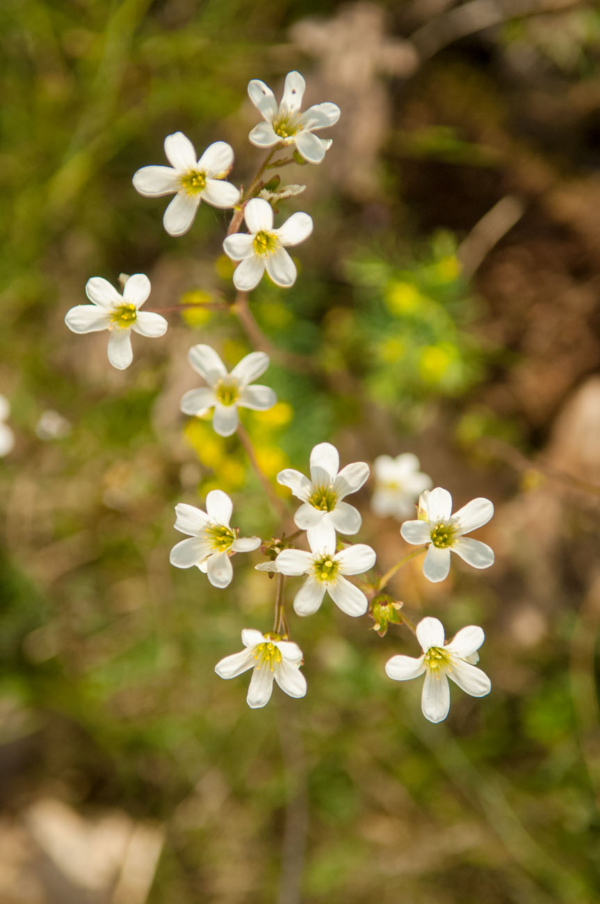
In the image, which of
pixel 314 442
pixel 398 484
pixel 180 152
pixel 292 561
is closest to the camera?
pixel 292 561

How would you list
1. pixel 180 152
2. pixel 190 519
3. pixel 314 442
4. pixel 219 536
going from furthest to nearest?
pixel 314 442 < pixel 219 536 < pixel 190 519 < pixel 180 152

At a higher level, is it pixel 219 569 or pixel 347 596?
pixel 219 569

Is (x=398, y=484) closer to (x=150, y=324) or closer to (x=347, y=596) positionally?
(x=347, y=596)

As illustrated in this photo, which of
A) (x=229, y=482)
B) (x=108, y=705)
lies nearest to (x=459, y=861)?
(x=108, y=705)

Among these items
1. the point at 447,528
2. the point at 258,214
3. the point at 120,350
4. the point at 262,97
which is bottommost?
the point at 447,528

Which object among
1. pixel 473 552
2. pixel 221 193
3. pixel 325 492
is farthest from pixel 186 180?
pixel 473 552

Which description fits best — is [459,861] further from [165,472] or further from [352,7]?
[352,7]

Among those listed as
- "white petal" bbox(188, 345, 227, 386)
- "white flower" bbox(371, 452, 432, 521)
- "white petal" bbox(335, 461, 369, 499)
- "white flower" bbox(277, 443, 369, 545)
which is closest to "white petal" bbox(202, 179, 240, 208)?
"white petal" bbox(188, 345, 227, 386)
